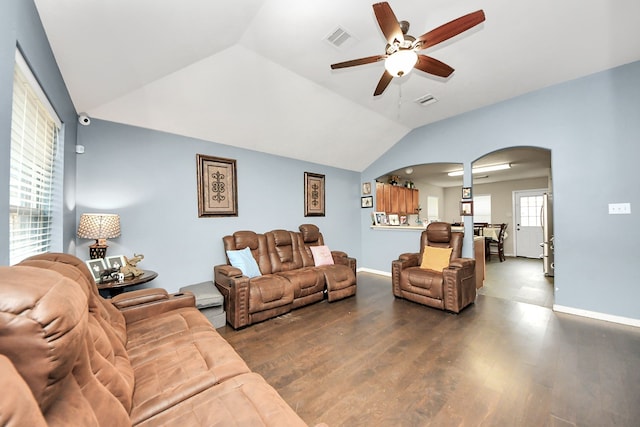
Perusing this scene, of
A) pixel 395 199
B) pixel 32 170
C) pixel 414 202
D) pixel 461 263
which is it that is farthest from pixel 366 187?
pixel 32 170

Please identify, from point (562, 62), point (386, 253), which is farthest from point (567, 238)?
point (386, 253)

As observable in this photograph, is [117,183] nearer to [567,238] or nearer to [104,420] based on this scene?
[104,420]

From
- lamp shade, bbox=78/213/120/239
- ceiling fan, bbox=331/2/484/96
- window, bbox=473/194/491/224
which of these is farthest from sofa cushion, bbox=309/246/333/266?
window, bbox=473/194/491/224

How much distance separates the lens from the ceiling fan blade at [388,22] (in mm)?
1529

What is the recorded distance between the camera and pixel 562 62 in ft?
8.98

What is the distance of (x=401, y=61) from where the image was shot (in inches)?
73.1

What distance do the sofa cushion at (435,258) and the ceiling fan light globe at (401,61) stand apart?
262 cm

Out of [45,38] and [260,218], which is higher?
[45,38]

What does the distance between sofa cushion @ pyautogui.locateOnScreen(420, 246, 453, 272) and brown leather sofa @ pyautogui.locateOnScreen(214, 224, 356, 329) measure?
110 centimetres

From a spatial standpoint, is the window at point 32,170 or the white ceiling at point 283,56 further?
the white ceiling at point 283,56

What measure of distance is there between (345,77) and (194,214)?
2.63 m

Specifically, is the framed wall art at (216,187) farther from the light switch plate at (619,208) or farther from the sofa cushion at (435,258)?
the light switch plate at (619,208)

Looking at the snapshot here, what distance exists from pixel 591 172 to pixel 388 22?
317 cm

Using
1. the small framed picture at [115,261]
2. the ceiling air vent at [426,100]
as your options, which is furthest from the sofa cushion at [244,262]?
the ceiling air vent at [426,100]
